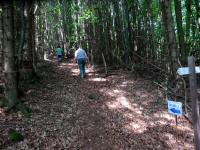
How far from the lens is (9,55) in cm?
1010

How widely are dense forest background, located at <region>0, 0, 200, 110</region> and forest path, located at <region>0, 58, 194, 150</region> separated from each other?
1172 millimetres

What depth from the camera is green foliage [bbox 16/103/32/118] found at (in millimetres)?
9844

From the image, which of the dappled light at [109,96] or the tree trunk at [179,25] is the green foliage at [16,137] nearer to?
the dappled light at [109,96]

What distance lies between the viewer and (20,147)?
26.6 ft

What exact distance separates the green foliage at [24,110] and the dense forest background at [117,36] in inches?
8.7

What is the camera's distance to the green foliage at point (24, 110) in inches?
388

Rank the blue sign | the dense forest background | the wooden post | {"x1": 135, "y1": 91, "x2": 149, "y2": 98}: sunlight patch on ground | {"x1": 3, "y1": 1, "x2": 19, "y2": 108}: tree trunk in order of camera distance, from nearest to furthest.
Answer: the wooden post → the blue sign → {"x1": 3, "y1": 1, "x2": 19, "y2": 108}: tree trunk → the dense forest background → {"x1": 135, "y1": 91, "x2": 149, "y2": 98}: sunlight patch on ground

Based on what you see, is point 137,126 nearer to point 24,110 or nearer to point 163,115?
point 163,115

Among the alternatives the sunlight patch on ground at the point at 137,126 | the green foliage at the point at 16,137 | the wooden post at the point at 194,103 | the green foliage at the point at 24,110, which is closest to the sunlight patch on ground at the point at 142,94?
the sunlight patch on ground at the point at 137,126

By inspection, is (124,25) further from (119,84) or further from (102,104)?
(102,104)

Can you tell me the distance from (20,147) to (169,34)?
708cm

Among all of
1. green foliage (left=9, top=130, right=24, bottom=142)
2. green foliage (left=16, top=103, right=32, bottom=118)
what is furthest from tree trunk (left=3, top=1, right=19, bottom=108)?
green foliage (left=9, top=130, right=24, bottom=142)

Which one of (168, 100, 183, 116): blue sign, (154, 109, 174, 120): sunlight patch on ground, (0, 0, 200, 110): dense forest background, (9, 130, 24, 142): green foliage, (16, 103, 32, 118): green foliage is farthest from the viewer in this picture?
(154, 109, 174, 120): sunlight patch on ground

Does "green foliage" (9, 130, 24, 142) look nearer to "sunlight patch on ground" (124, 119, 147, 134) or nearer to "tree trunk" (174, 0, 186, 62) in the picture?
"sunlight patch on ground" (124, 119, 147, 134)
